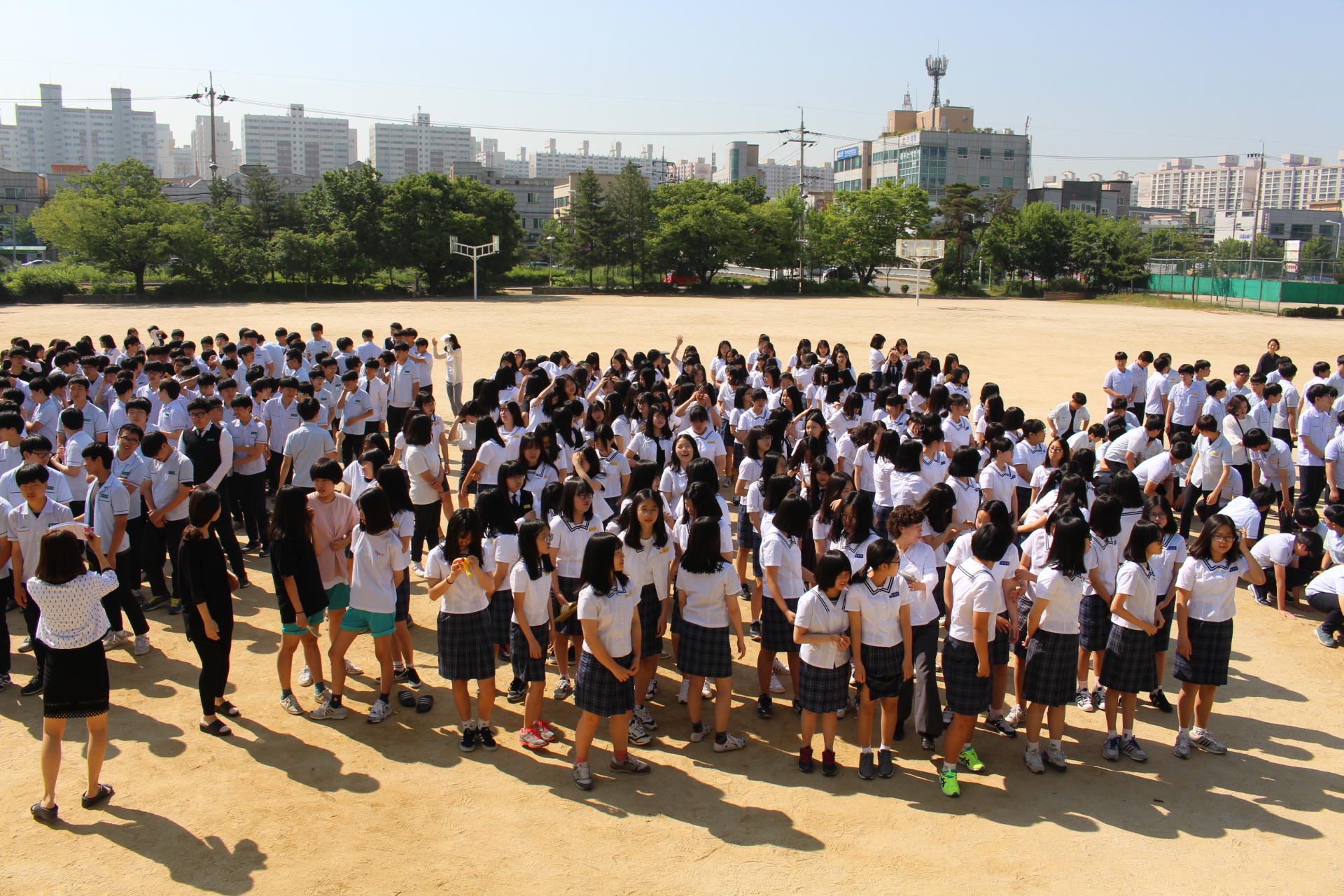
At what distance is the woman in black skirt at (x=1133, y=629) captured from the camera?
16.0ft

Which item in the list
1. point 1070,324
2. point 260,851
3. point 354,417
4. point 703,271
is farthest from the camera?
point 703,271

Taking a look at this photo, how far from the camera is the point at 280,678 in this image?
5.46 meters

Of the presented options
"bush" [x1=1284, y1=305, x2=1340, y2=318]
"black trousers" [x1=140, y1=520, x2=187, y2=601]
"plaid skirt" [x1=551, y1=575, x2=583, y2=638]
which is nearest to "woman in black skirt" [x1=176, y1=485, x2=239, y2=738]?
"black trousers" [x1=140, y1=520, x2=187, y2=601]

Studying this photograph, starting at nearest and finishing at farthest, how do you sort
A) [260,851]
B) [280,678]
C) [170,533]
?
[260,851] → [280,678] → [170,533]

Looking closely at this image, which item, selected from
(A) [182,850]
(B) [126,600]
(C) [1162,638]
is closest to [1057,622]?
(C) [1162,638]

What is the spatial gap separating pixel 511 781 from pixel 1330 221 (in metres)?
→ 129

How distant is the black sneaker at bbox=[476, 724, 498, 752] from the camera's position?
5086 mm

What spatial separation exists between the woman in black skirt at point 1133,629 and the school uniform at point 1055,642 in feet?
Result: 1.04

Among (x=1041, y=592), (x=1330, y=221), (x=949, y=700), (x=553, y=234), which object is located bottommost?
(x=949, y=700)

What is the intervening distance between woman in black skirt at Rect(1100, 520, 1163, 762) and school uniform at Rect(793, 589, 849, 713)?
1630mm

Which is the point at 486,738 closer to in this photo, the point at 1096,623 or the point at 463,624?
the point at 463,624

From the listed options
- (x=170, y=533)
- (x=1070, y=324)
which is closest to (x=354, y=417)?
(x=170, y=533)

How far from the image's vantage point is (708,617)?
4.91 metres

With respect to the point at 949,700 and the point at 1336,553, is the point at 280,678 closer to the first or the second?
the point at 949,700
